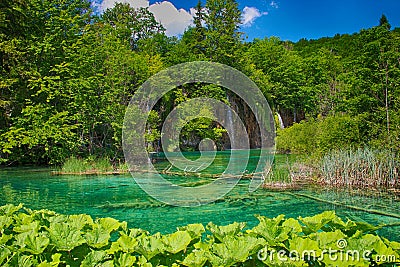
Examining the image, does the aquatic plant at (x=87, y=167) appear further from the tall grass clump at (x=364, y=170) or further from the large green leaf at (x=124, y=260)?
the large green leaf at (x=124, y=260)

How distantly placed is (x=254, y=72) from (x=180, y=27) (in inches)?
367

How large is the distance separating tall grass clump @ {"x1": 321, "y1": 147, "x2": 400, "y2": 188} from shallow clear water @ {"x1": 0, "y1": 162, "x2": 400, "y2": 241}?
78 centimetres

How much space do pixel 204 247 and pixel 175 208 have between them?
17.7 ft

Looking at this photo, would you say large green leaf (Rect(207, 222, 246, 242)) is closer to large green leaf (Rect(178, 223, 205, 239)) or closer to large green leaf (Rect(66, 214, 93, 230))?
large green leaf (Rect(178, 223, 205, 239))

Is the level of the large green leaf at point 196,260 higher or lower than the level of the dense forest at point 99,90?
lower

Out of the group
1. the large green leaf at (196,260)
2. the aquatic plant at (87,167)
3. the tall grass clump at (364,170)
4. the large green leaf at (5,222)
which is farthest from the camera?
the aquatic plant at (87,167)

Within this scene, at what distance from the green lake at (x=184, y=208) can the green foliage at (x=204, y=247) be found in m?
3.60

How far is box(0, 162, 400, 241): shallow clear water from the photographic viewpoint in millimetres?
6344

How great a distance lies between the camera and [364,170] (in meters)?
8.89

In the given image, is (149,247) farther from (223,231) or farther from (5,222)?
(5,222)

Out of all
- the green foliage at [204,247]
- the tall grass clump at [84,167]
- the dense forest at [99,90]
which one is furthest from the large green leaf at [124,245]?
the tall grass clump at [84,167]

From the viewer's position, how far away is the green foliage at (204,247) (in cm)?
185

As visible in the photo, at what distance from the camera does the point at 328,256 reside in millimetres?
1838

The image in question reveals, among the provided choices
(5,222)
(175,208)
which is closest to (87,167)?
(175,208)
